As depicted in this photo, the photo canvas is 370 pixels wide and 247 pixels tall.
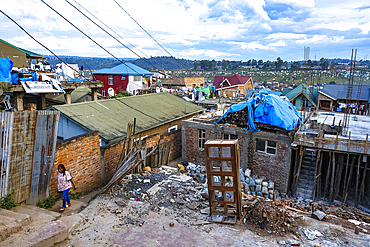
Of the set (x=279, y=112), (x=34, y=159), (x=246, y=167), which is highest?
(x=279, y=112)

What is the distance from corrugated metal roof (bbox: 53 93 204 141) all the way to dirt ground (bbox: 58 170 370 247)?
5.70 meters

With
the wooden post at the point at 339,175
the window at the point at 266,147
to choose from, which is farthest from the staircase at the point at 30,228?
the wooden post at the point at 339,175

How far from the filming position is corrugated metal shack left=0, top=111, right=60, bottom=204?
650 cm

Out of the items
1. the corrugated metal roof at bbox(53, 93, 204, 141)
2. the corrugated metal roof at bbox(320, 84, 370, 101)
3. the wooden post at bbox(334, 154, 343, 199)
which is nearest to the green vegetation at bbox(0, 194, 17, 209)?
the corrugated metal roof at bbox(53, 93, 204, 141)

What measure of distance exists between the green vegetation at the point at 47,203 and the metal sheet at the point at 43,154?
4.5 inches

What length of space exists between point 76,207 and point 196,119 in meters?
9.83

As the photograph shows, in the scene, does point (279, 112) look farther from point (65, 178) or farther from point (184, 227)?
point (65, 178)

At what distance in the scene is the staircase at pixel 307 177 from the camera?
1372cm

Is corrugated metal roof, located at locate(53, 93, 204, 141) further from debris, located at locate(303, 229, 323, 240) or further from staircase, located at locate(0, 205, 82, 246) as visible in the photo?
debris, located at locate(303, 229, 323, 240)

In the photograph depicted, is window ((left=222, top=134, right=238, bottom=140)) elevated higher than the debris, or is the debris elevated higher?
window ((left=222, top=134, right=238, bottom=140))

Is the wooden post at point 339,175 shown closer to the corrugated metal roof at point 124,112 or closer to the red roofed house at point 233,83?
the corrugated metal roof at point 124,112

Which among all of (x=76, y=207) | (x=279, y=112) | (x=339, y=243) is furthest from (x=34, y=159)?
(x=279, y=112)

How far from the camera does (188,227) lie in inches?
287

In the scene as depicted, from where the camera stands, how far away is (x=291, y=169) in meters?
13.9
